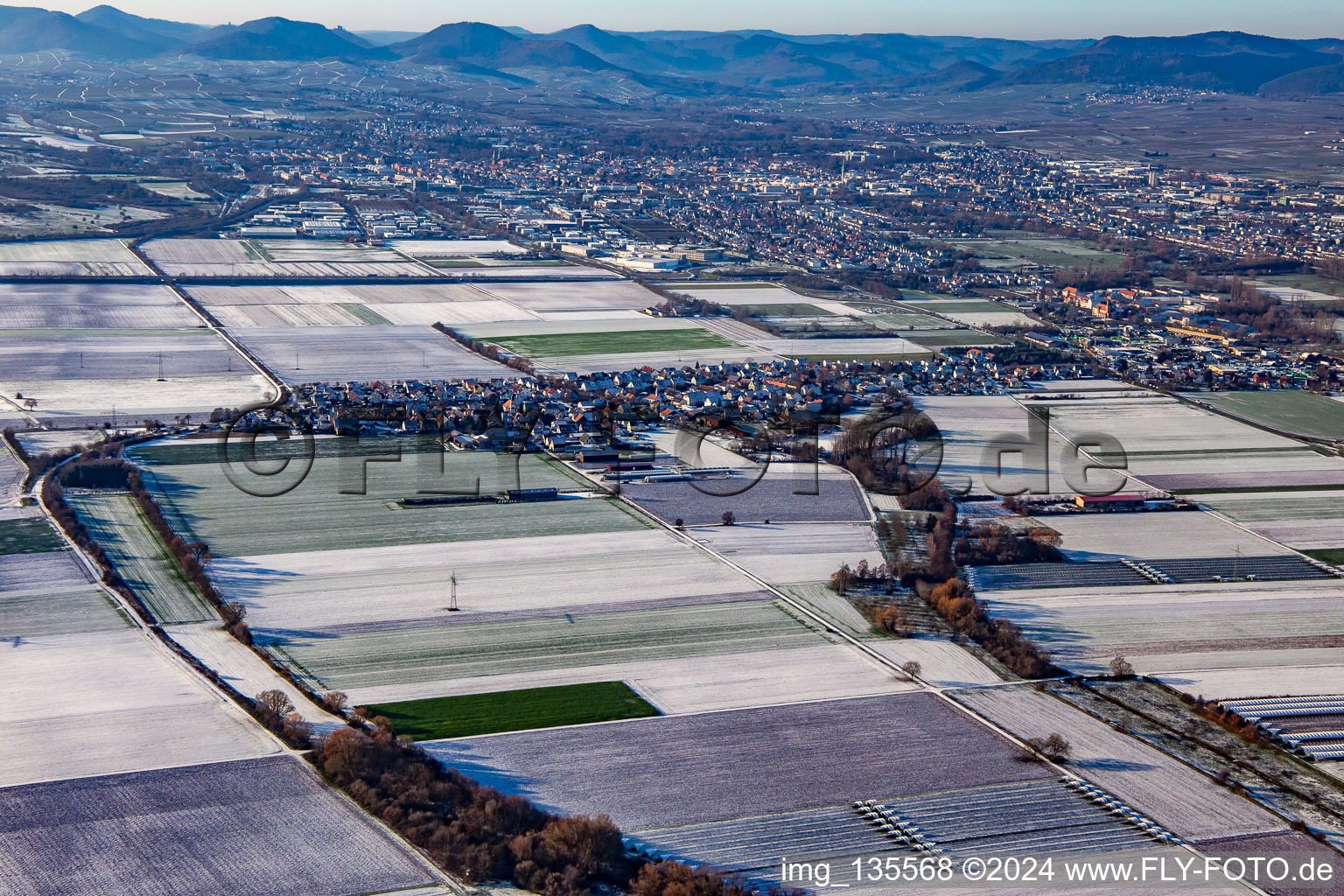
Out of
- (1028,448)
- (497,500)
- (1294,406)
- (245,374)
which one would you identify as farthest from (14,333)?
(1294,406)

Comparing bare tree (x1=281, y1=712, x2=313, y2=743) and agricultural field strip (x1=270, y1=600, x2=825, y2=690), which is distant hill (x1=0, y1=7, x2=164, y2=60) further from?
bare tree (x1=281, y1=712, x2=313, y2=743)

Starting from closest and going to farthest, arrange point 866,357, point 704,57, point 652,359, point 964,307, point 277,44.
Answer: point 652,359, point 866,357, point 964,307, point 277,44, point 704,57

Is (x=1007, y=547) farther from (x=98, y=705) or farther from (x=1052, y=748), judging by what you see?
(x=98, y=705)

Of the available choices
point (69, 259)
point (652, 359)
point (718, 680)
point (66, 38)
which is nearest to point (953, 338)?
point (652, 359)

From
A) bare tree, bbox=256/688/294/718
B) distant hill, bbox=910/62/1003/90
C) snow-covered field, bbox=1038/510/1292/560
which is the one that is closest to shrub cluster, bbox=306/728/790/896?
bare tree, bbox=256/688/294/718

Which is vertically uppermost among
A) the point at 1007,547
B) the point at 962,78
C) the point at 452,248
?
the point at 962,78

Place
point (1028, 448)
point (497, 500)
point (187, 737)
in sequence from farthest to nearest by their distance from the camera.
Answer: point (1028, 448), point (497, 500), point (187, 737)

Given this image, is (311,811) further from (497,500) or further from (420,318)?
(420,318)
